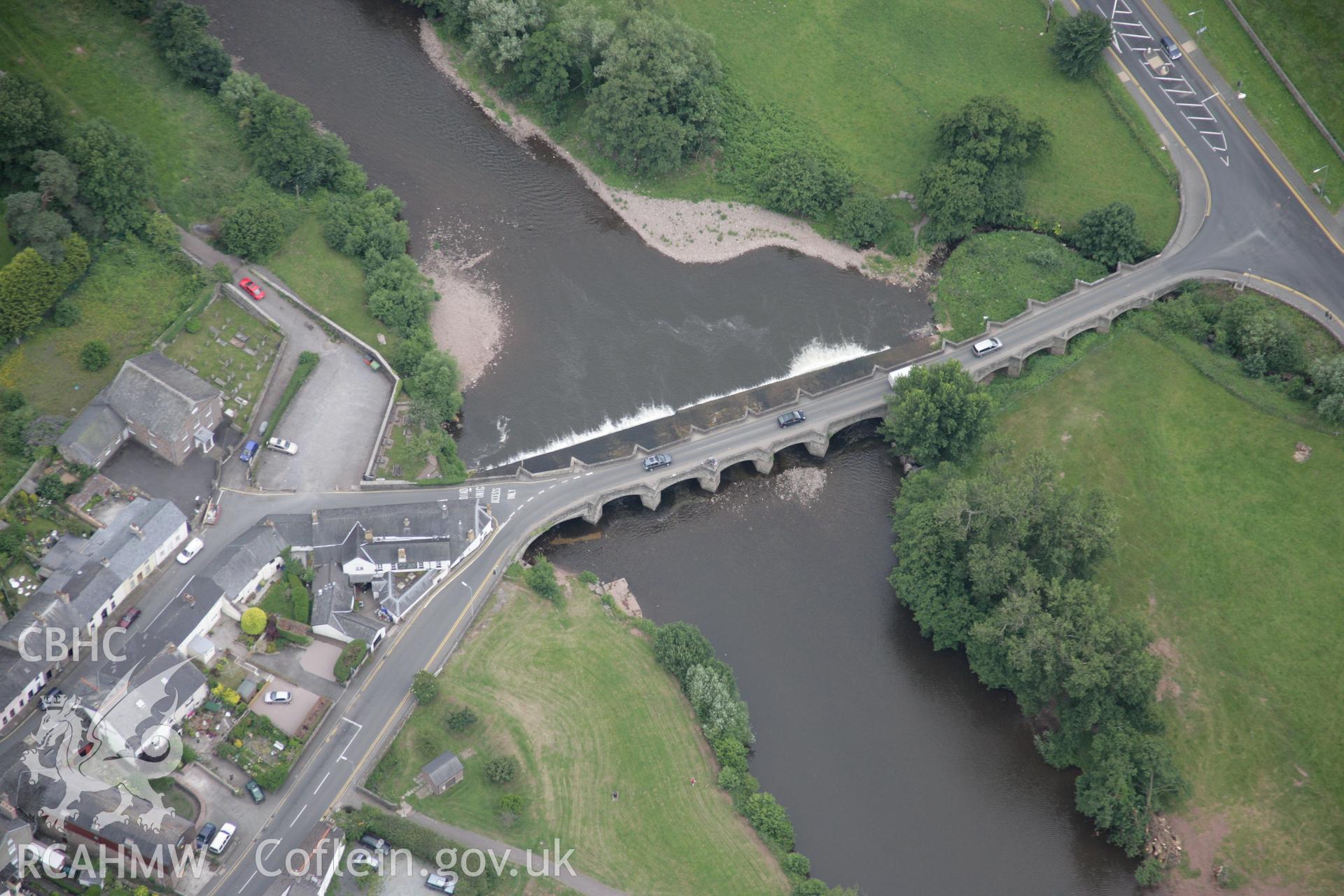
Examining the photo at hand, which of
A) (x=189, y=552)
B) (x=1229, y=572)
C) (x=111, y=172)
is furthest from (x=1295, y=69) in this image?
(x=189, y=552)

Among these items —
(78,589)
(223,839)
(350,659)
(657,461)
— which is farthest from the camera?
(657,461)

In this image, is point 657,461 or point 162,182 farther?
point 162,182

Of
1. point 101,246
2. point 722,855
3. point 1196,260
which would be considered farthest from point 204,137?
point 1196,260

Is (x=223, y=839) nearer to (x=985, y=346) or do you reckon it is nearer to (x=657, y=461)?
(x=657, y=461)

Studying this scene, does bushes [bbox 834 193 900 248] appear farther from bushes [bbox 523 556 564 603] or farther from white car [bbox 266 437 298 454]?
white car [bbox 266 437 298 454]

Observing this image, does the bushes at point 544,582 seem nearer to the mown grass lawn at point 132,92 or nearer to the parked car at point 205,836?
the parked car at point 205,836

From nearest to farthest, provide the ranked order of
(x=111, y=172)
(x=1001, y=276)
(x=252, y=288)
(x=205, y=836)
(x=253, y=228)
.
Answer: (x=205, y=836) < (x=111, y=172) < (x=252, y=288) < (x=253, y=228) < (x=1001, y=276)

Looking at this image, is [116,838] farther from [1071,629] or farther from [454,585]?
[1071,629]
